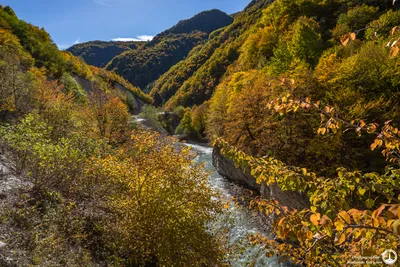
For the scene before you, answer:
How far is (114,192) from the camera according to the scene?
415 inches

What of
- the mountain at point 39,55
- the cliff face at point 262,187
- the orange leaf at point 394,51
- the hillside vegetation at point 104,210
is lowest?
the cliff face at point 262,187

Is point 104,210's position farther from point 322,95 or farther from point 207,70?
point 207,70

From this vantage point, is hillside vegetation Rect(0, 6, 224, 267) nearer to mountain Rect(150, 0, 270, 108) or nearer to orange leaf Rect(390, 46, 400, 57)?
orange leaf Rect(390, 46, 400, 57)

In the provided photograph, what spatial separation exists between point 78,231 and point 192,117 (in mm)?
63776

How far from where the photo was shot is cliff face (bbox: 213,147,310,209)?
47.9ft

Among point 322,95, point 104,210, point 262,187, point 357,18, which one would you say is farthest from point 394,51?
point 357,18

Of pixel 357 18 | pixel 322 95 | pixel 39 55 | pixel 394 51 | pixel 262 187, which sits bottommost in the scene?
pixel 262 187

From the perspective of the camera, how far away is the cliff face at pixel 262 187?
1459 centimetres

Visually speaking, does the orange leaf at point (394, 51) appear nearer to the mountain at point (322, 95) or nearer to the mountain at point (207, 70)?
the mountain at point (322, 95)

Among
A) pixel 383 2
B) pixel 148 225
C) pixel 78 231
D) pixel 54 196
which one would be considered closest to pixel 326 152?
pixel 148 225

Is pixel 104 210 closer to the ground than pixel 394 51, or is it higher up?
closer to the ground

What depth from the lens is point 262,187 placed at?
1898cm

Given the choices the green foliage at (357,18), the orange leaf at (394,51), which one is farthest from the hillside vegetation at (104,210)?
the green foliage at (357,18)

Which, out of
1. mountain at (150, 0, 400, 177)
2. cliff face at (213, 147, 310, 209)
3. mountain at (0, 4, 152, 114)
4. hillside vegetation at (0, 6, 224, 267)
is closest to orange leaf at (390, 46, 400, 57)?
mountain at (150, 0, 400, 177)
